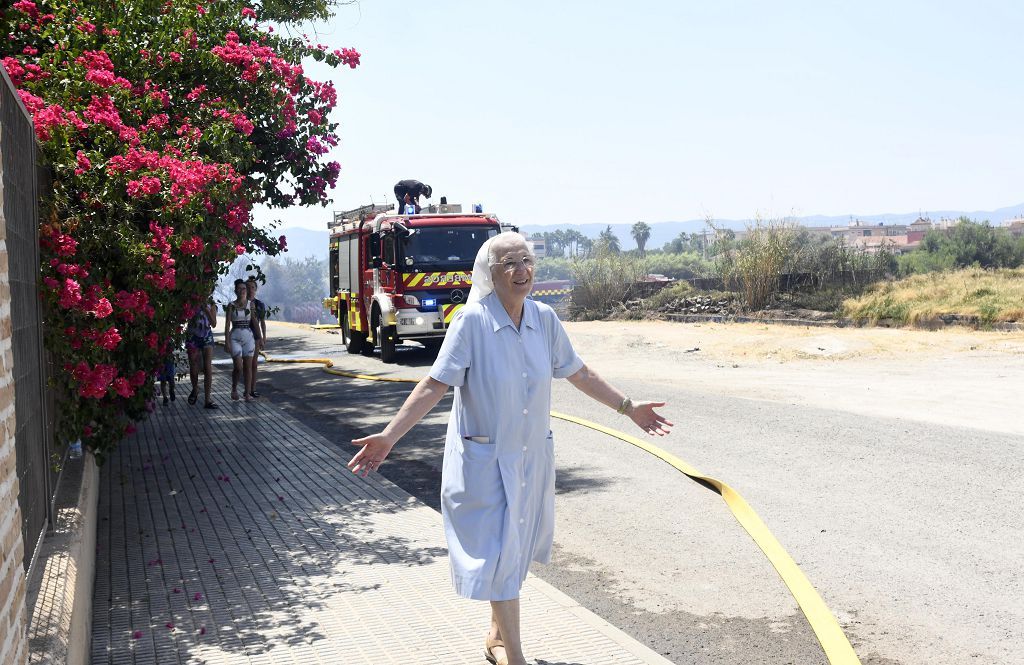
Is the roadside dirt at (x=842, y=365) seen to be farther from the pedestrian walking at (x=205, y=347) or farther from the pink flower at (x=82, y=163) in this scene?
the pink flower at (x=82, y=163)

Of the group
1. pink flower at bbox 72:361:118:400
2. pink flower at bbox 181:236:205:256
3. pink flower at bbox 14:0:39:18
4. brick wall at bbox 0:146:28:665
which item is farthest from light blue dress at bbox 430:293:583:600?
pink flower at bbox 14:0:39:18

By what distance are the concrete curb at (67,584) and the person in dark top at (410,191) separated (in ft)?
54.6

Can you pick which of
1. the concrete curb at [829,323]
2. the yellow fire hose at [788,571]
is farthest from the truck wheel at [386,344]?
the concrete curb at [829,323]

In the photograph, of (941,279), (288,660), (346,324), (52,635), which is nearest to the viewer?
(52,635)

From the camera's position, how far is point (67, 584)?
429 cm

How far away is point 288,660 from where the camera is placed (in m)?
4.75

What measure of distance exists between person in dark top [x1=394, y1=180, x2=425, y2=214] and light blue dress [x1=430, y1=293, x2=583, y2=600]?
60.5 ft

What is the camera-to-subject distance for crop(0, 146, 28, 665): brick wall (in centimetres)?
279

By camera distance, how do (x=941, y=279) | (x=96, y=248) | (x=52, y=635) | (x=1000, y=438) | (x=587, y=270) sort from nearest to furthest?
(x=52, y=635) < (x=96, y=248) < (x=1000, y=438) < (x=941, y=279) < (x=587, y=270)

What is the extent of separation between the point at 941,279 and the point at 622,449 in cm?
2159

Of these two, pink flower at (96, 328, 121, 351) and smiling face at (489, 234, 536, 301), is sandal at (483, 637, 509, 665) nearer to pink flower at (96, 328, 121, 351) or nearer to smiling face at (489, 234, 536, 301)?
smiling face at (489, 234, 536, 301)

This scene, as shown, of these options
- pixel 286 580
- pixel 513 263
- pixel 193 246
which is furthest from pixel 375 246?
pixel 513 263

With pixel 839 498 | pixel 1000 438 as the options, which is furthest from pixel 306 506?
pixel 1000 438

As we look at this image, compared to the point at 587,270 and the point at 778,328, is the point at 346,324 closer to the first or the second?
the point at 778,328
